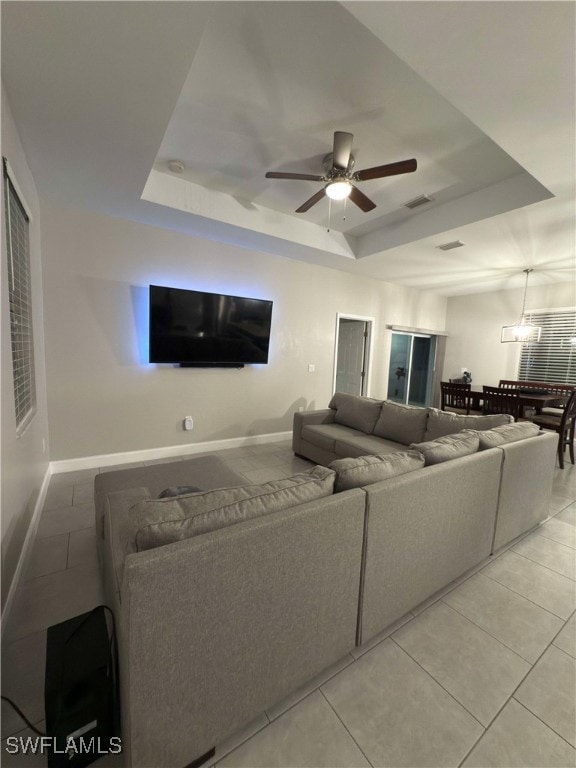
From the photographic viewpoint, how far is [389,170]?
231 centimetres

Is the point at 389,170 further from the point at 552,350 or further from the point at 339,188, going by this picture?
the point at 552,350

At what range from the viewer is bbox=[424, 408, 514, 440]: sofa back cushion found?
8.76 feet

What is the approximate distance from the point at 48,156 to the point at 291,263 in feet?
9.87

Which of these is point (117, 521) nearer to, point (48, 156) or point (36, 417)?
point (36, 417)

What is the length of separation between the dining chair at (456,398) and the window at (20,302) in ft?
16.4

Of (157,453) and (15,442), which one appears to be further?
(157,453)

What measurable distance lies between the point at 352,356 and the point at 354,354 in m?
0.06

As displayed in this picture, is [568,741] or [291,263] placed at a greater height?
[291,263]

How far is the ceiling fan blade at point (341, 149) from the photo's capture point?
2.20m

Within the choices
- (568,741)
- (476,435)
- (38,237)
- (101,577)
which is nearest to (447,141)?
(476,435)

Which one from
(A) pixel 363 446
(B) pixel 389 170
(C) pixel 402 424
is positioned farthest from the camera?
(C) pixel 402 424

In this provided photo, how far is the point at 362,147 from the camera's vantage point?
2666 millimetres

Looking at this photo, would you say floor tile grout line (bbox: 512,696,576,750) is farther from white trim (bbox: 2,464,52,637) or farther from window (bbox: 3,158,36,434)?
window (bbox: 3,158,36,434)

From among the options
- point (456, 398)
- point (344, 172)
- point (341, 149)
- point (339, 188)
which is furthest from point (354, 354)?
point (341, 149)
